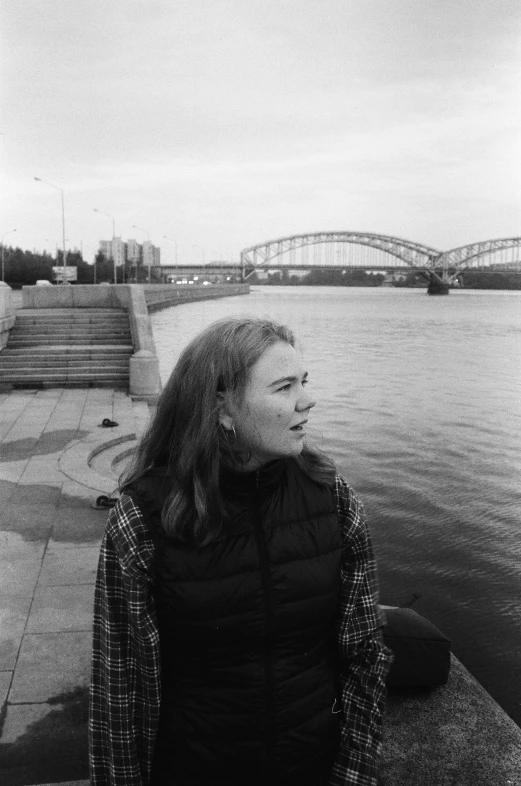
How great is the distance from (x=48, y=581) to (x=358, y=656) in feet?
11.7

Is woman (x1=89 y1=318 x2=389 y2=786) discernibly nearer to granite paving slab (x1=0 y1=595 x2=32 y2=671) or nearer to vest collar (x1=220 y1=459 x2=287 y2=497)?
vest collar (x1=220 y1=459 x2=287 y2=497)

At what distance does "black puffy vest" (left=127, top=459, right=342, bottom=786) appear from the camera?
1676 millimetres

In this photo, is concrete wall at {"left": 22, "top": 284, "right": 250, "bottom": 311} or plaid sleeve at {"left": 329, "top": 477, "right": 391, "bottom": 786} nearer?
plaid sleeve at {"left": 329, "top": 477, "right": 391, "bottom": 786}

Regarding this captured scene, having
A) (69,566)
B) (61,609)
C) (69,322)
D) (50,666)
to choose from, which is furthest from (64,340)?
(50,666)

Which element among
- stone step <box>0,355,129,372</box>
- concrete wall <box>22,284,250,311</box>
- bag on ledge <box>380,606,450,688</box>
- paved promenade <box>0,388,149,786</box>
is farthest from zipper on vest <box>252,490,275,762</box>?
concrete wall <box>22,284,250,311</box>

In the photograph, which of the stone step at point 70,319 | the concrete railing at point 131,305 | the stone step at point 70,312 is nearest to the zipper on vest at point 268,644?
the concrete railing at point 131,305

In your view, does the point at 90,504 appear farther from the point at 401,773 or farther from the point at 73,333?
the point at 73,333

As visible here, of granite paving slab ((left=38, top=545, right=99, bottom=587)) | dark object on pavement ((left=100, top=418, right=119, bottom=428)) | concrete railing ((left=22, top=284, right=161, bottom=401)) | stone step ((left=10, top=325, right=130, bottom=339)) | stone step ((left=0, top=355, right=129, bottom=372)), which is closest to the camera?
granite paving slab ((left=38, top=545, right=99, bottom=587))

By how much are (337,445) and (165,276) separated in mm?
104847

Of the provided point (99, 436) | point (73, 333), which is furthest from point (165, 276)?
point (99, 436)

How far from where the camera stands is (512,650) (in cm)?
634

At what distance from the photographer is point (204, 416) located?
66.9 inches

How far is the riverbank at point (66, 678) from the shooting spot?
2.84m

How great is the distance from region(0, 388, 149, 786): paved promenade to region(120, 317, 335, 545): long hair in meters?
1.85
